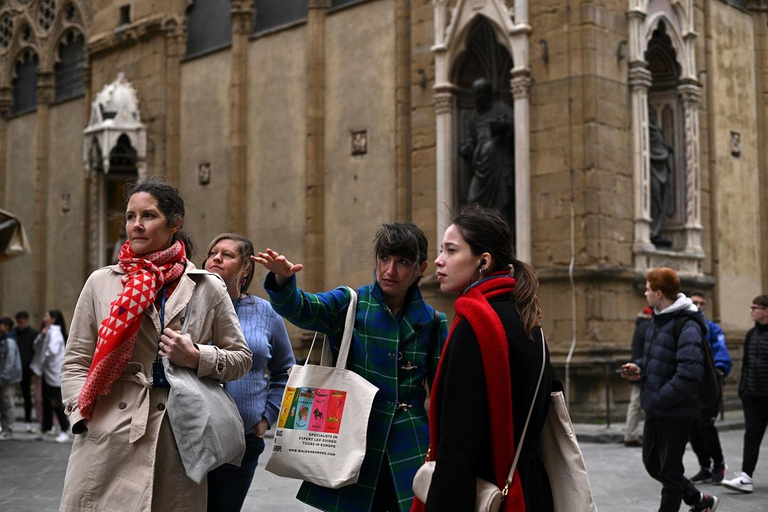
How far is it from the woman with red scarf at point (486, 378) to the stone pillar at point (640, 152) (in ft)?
36.4

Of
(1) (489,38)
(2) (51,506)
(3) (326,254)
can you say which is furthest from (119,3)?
(2) (51,506)

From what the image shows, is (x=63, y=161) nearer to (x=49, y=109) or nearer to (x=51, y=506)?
(x=49, y=109)

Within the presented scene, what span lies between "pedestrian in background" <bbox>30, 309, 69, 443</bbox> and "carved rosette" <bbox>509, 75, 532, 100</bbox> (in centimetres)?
722

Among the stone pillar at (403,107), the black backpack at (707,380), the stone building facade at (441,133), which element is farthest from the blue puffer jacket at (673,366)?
the stone pillar at (403,107)

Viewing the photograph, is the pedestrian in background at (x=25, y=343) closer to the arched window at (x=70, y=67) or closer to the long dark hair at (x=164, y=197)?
the arched window at (x=70, y=67)

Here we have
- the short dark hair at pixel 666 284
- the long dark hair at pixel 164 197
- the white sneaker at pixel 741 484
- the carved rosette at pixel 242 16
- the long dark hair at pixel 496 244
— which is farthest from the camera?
the carved rosette at pixel 242 16

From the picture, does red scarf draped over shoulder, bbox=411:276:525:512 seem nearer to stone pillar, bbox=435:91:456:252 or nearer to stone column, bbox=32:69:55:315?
stone pillar, bbox=435:91:456:252

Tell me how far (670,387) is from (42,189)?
20787 millimetres

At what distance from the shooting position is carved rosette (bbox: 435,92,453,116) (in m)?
15.1

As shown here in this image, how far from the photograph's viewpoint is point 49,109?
24.8 m

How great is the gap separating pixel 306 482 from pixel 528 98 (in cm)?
1060

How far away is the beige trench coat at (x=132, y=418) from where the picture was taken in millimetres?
3643

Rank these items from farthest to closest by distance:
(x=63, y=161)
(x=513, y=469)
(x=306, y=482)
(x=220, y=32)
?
(x=63, y=161) → (x=220, y=32) → (x=306, y=482) → (x=513, y=469)

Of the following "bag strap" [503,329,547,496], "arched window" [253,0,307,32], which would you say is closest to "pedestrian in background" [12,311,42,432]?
"arched window" [253,0,307,32]
